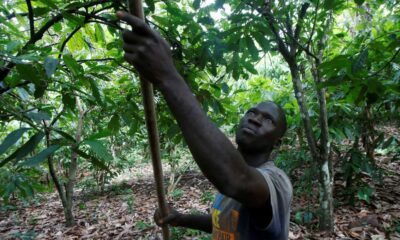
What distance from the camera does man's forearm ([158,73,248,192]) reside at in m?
0.81

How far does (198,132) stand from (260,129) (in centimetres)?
71

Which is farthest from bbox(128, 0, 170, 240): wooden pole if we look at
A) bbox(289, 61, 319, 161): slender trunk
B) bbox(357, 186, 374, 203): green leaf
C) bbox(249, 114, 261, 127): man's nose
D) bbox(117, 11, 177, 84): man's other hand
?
bbox(357, 186, 374, 203): green leaf

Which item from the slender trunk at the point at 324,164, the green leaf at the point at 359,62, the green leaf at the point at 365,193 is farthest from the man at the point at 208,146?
the green leaf at the point at 365,193

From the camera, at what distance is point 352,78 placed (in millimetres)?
1579

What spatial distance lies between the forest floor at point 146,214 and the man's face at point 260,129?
6.29 ft

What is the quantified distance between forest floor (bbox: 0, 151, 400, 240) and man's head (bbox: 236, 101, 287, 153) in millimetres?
1908

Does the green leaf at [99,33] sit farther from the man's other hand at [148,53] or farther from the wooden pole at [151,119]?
the man's other hand at [148,53]

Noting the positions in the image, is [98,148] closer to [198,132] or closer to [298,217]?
[198,132]

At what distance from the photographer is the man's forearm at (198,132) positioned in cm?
81

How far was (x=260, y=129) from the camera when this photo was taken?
1465mm

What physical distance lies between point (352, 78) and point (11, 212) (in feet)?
17.5

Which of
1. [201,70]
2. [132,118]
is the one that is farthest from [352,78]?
[132,118]

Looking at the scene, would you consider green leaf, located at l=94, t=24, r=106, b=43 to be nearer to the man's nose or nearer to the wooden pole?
the man's nose

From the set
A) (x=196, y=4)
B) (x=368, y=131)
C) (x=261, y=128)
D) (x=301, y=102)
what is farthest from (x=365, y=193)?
(x=196, y=4)
